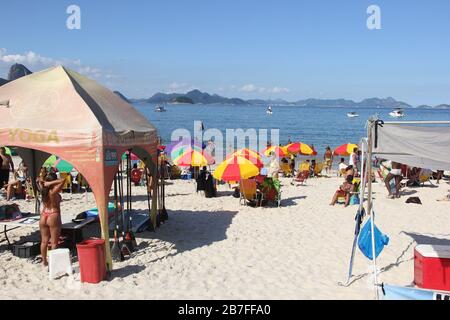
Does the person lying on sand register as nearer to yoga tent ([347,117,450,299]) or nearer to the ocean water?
yoga tent ([347,117,450,299])

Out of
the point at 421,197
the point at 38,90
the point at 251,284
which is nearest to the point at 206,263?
the point at 251,284

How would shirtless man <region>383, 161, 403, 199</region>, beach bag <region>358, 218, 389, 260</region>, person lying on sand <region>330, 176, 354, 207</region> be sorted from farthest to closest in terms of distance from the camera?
shirtless man <region>383, 161, 403, 199</region>, person lying on sand <region>330, 176, 354, 207</region>, beach bag <region>358, 218, 389, 260</region>

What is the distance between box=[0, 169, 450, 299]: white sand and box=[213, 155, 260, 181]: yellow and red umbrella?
973 mm

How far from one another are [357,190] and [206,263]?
266 inches

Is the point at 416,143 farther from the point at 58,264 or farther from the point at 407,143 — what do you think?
the point at 58,264

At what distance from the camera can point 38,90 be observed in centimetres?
822

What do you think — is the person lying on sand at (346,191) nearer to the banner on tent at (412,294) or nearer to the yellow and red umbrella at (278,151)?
the yellow and red umbrella at (278,151)

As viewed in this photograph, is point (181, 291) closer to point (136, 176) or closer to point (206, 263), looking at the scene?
point (206, 263)

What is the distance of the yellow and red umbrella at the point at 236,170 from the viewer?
1167cm

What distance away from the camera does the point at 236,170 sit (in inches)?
463

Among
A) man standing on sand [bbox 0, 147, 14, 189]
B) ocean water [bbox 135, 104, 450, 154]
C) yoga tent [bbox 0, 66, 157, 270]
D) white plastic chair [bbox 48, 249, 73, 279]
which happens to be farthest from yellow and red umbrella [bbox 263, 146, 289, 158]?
white plastic chair [bbox 48, 249, 73, 279]

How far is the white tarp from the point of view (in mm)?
6227

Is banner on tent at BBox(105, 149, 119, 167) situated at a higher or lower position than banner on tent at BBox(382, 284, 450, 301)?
higher
